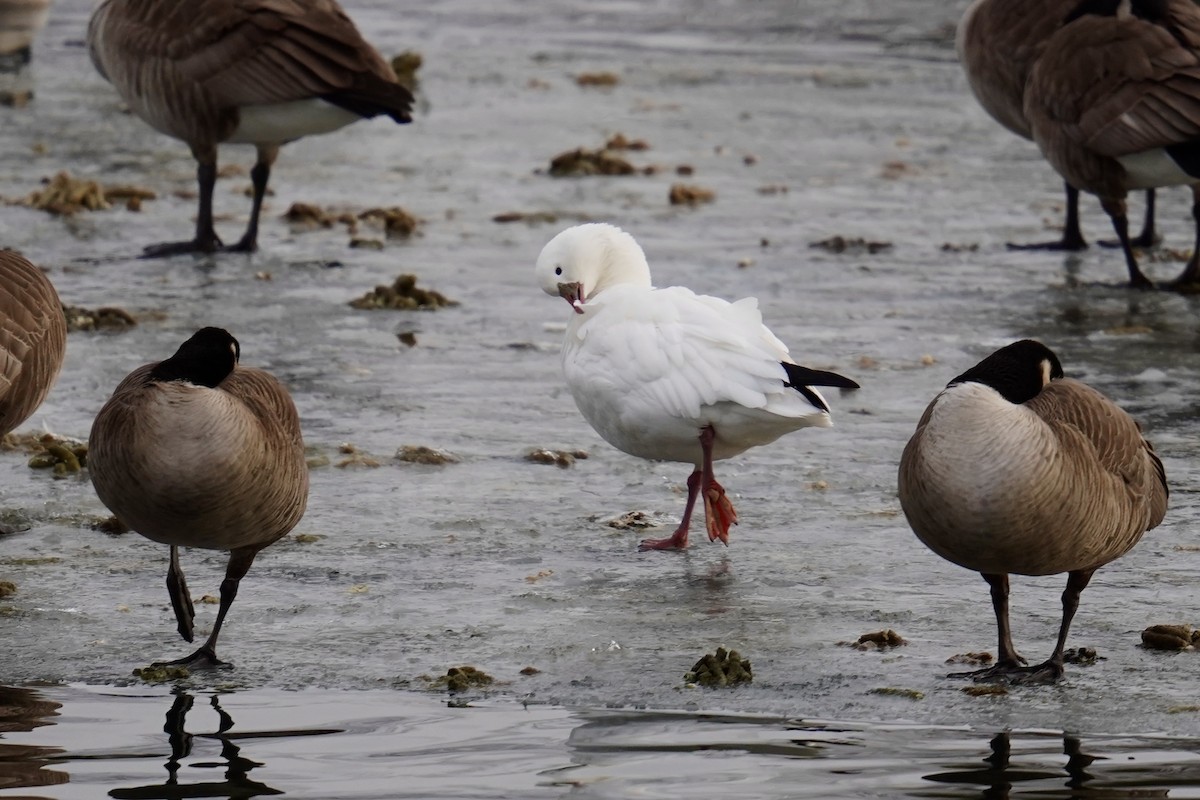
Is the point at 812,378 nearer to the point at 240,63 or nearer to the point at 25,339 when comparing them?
the point at 25,339

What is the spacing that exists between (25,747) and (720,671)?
69.7 inches

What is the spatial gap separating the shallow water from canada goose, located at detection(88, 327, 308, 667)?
352 millimetres

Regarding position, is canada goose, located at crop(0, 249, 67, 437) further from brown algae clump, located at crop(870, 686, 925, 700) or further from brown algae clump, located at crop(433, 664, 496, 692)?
brown algae clump, located at crop(870, 686, 925, 700)

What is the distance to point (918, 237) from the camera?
37.5 feet

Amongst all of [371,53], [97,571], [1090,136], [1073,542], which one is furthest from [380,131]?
[1073,542]

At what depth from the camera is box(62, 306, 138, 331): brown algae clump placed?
29.9ft

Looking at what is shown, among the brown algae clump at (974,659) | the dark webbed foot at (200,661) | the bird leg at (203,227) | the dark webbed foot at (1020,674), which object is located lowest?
the dark webbed foot at (200,661)

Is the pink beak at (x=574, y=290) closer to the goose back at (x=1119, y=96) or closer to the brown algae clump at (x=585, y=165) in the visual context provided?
the goose back at (x=1119, y=96)

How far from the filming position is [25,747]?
15.0 feet

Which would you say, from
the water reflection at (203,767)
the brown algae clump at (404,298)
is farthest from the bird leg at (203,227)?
the water reflection at (203,767)

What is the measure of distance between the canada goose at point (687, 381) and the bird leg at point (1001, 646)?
100cm

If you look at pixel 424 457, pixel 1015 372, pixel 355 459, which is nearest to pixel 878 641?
pixel 1015 372

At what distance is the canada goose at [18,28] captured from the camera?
17234mm

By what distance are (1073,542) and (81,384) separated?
4.78m
